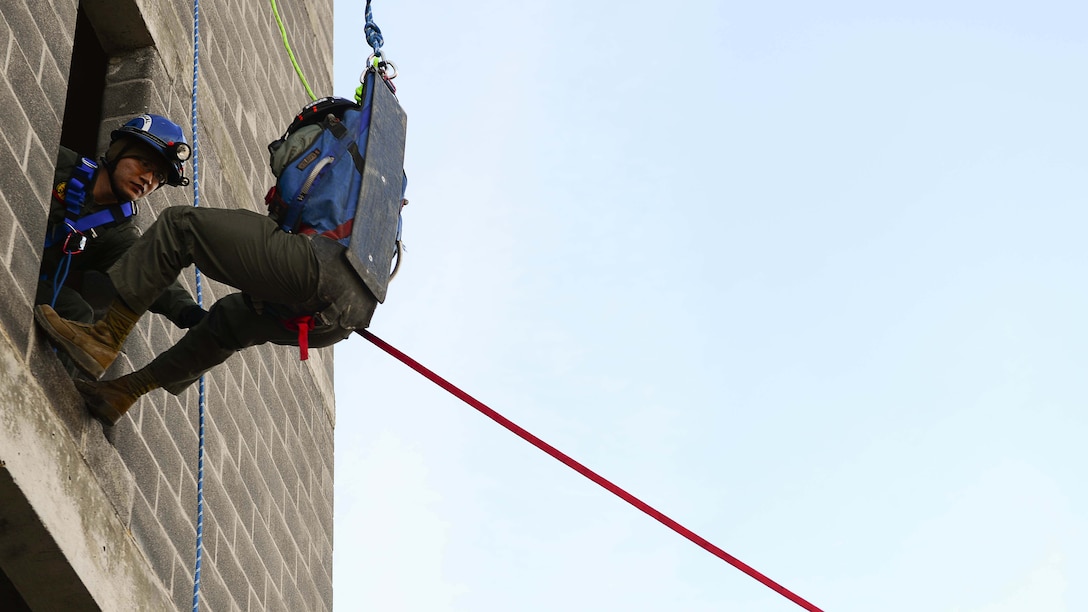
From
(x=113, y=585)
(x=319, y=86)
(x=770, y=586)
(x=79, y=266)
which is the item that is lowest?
(x=113, y=585)

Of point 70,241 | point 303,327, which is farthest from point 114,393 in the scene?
point 303,327

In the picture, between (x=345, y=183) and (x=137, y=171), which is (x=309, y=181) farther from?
(x=137, y=171)

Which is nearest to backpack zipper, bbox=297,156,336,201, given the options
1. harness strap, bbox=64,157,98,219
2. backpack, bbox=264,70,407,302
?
backpack, bbox=264,70,407,302

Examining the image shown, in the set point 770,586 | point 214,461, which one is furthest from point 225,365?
point 770,586

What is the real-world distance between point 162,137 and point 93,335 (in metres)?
0.77

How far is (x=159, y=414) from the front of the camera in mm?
5781

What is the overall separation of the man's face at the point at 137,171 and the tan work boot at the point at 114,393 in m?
0.63

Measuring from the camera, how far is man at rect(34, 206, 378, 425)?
4.83m

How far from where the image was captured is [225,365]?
6762 millimetres

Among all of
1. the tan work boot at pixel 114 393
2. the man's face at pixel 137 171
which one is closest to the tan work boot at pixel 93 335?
the tan work boot at pixel 114 393

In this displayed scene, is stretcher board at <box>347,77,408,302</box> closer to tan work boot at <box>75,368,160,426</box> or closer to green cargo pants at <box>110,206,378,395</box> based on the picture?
green cargo pants at <box>110,206,378,395</box>

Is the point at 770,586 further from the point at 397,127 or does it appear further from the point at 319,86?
the point at 319,86

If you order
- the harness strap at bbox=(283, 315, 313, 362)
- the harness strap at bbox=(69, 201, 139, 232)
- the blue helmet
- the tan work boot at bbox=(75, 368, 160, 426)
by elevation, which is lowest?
the tan work boot at bbox=(75, 368, 160, 426)

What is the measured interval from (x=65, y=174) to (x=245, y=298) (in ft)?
2.54
